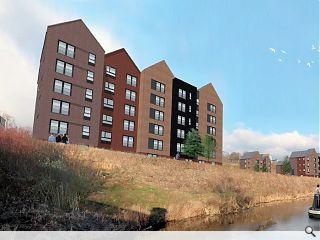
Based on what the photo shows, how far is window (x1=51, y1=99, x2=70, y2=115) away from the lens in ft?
→ 70.0

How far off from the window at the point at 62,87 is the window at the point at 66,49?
1.90 metres

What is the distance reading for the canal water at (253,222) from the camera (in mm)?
9641

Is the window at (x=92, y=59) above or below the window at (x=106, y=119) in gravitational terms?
above

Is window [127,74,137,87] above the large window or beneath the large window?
above

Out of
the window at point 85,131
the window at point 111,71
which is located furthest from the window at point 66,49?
the window at point 85,131

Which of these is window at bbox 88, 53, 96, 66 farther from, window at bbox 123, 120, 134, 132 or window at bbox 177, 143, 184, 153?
window at bbox 177, 143, 184, 153

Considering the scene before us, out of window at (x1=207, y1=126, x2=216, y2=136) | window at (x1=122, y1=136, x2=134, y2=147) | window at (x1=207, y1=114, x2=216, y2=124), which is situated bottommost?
window at (x1=122, y1=136, x2=134, y2=147)

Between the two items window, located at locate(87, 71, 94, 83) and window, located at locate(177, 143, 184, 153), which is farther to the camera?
window, located at locate(177, 143, 184, 153)

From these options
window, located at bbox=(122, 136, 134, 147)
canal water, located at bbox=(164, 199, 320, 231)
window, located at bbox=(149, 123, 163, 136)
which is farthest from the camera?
window, located at bbox=(149, 123, 163, 136)

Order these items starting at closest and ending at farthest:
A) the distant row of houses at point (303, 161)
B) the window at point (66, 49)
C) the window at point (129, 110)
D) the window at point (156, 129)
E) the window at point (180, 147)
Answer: the window at point (66, 49) → the window at point (129, 110) → the window at point (156, 129) → the window at point (180, 147) → the distant row of houses at point (303, 161)

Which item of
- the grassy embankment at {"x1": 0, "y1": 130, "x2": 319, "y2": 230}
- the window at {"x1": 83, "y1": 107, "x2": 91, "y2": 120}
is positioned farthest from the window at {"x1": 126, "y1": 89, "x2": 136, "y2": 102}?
the grassy embankment at {"x1": 0, "y1": 130, "x2": 319, "y2": 230}

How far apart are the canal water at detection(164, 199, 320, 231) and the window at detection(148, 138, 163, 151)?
1460 cm

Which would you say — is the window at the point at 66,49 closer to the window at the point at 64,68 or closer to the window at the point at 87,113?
the window at the point at 64,68

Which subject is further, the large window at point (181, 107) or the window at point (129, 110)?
the large window at point (181, 107)
